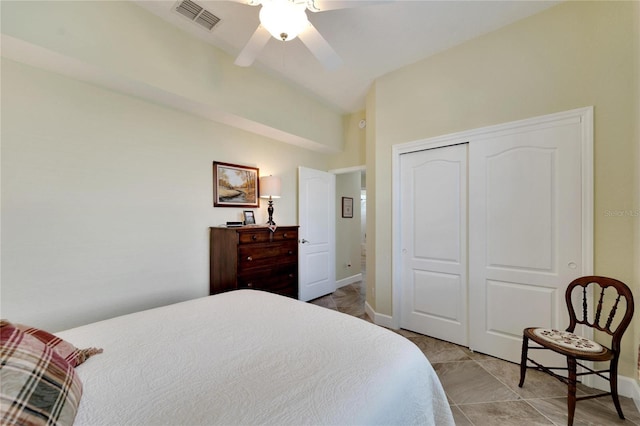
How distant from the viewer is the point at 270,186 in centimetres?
331

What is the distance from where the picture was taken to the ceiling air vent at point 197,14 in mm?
2072

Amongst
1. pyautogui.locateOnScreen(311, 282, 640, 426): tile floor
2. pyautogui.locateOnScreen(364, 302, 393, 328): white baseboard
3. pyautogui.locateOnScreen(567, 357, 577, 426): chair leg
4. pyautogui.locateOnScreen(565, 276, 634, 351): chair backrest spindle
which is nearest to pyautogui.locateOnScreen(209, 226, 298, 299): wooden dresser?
pyautogui.locateOnScreen(364, 302, 393, 328): white baseboard

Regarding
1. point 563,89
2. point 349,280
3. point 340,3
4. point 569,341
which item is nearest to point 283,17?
point 340,3

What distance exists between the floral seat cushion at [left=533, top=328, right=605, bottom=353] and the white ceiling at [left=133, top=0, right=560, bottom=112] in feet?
8.34

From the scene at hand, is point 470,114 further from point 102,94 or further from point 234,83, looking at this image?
point 102,94

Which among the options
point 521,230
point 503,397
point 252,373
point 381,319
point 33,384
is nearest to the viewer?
point 33,384

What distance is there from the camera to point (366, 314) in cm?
351

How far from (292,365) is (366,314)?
271 cm

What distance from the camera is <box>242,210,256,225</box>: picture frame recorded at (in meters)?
3.26

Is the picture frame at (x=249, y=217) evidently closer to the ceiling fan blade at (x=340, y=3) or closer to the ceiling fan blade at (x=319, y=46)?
the ceiling fan blade at (x=319, y=46)

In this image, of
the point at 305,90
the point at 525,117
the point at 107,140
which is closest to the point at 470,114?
the point at 525,117

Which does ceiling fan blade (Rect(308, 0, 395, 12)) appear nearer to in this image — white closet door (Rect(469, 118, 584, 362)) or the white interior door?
white closet door (Rect(469, 118, 584, 362))

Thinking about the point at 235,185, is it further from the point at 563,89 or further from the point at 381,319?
the point at 563,89

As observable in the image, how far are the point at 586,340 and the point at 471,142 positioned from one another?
1.75 meters
